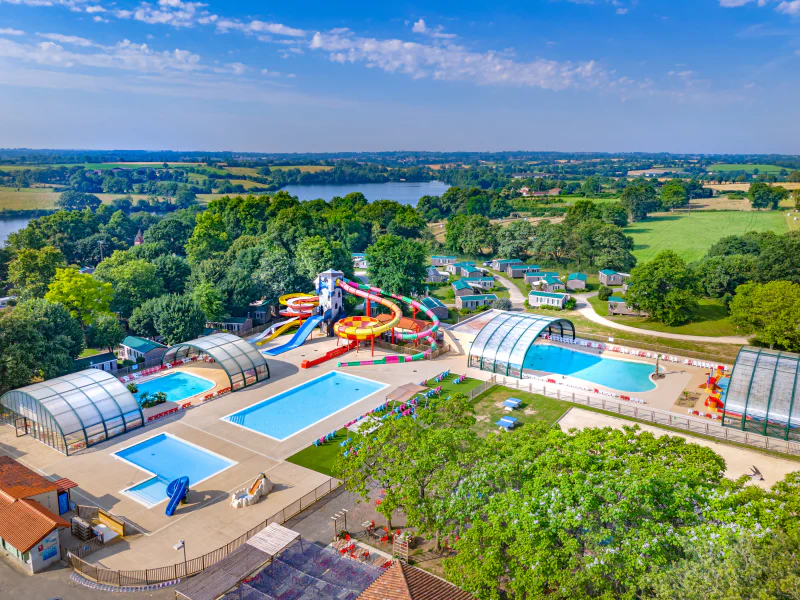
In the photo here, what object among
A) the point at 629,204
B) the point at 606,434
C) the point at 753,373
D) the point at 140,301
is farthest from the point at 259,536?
the point at 629,204

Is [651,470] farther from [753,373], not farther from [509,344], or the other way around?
[509,344]

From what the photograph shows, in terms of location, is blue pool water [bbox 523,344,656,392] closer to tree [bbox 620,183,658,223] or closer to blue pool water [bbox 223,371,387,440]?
blue pool water [bbox 223,371,387,440]

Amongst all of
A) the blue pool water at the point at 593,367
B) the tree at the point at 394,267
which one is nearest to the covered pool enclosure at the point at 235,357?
the tree at the point at 394,267

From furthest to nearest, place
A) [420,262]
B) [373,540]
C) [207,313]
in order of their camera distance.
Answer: [420,262] → [207,313] → [373,540]

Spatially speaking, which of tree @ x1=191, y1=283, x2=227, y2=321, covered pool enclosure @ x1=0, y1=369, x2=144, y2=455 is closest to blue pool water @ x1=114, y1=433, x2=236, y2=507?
covered pool enclosure @ x1=0, y1=369, x2=144, y2=455

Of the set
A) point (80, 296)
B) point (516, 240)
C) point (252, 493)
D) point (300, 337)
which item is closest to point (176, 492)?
point (252, 493)

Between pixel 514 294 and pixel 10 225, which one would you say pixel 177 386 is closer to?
pixel 514 294

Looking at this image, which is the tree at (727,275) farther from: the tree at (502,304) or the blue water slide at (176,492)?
the blue water slide at (176,492)
